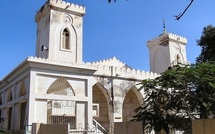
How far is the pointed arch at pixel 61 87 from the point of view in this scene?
17016mm

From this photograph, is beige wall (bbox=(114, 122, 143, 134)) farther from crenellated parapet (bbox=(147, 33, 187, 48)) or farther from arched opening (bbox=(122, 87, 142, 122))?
crenellated parapet (bbox=(147, 33, 187, 48))

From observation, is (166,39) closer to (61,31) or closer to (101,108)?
(101,108)

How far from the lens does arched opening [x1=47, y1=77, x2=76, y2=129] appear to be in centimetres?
1709

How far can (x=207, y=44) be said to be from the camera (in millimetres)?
23375

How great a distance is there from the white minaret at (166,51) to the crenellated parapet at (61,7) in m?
10.8

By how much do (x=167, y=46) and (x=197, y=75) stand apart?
16463 millimetres

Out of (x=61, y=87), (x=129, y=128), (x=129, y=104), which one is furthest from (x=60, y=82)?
(x=129, y=128)

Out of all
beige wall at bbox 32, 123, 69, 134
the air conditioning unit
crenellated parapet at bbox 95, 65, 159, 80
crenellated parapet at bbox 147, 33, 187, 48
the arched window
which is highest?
crenellated parapet at bbox 147, 33, 187, 48

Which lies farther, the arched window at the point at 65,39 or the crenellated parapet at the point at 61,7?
the arched window at the point at 65,39

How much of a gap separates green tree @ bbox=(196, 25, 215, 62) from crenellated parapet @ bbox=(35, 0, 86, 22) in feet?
35.4

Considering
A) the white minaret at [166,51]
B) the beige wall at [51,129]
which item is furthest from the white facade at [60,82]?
the white minaret at [166,51]

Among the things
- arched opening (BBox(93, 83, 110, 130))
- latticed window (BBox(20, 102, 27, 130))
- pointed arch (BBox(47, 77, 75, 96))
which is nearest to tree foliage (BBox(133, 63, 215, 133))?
pointed arch (BBox(47, 77, 75, 96))

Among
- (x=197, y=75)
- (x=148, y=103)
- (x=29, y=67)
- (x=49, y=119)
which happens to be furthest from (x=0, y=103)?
(x=197, y=75)

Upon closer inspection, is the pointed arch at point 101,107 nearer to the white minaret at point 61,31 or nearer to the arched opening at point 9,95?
the white minaret at point 61,31
